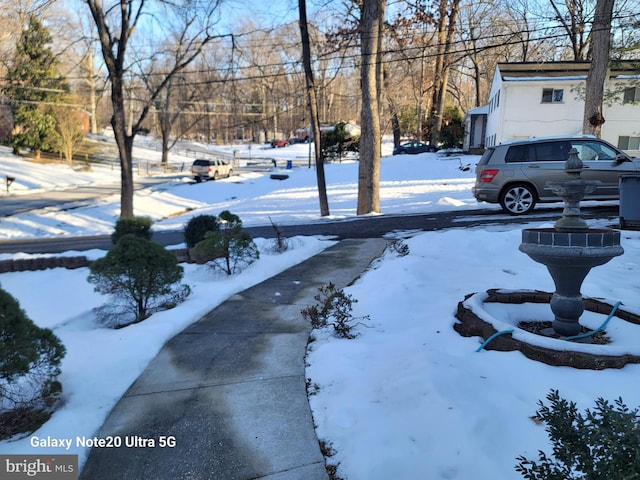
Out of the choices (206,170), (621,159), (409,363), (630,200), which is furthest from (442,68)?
(409,363)

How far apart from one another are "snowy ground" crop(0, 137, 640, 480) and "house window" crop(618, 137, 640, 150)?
2446 centimetres

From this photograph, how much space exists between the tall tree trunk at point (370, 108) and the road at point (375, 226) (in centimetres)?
107

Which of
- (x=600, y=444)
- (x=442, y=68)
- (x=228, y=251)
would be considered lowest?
(x=228, y=251)

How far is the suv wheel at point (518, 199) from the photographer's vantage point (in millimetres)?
11281

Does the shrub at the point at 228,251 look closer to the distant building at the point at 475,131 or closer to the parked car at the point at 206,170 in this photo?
the parked car at the point at 206,170

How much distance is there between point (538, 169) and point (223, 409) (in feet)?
32.6

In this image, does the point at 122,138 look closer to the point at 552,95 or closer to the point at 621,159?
the point at 621,159

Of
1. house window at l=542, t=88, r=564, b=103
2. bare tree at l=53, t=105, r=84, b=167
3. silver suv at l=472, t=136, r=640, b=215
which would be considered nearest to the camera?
silver suv at l=472, t=136, r=640, b=215

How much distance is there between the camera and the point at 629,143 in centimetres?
2755

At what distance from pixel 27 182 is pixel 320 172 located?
1079 inches

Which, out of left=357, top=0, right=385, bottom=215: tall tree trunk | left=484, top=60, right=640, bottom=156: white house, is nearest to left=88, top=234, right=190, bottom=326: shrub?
left=357, top=0, right=385, bottom=215: tall tree trunk

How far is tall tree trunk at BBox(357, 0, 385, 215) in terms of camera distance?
13.9 meters

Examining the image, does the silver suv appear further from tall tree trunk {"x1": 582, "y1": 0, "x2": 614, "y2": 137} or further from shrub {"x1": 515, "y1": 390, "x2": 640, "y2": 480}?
shrub {"x1": 515, "y1": 390, "x2": 640, "y2": 480}

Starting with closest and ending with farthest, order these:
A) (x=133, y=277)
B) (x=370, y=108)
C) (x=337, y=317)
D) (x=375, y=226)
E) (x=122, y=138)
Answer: (x=337, y=317) → (x=133, y=277) → (x=375, y=226) → (x=370, y=108) → (x=122, y=138)
